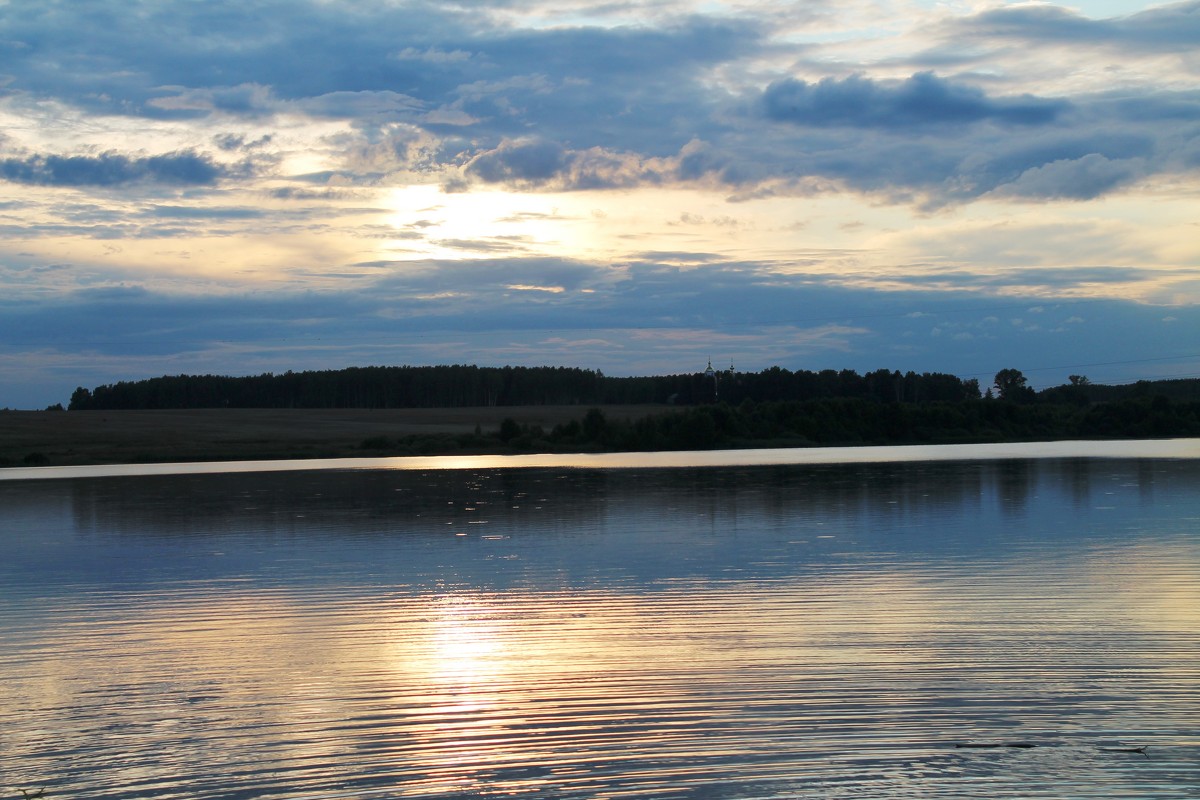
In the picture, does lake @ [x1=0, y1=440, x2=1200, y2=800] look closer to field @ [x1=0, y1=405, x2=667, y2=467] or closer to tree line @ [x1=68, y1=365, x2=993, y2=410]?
field @ [x1=0, y1=405, x2=667, y2=467]

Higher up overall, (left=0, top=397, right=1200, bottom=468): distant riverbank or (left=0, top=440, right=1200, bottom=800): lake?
(left=0, top=397, right=1200, bottom=468): distant riverbank

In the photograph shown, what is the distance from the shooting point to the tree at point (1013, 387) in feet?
412

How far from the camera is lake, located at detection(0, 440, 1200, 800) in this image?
791 cm

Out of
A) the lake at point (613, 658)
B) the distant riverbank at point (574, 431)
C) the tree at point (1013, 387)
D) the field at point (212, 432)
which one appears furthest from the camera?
the tree at point (1013, 387)

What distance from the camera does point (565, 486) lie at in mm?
39375

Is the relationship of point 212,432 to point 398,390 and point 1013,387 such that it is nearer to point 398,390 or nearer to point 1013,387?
point 398,390

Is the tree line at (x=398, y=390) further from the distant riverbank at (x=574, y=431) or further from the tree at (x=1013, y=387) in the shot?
the distant riverbank at (x=574, y=431)

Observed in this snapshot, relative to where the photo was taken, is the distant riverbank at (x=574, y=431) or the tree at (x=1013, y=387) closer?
the distant riverbank at (x=574, y=431)

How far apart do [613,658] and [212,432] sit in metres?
82.0

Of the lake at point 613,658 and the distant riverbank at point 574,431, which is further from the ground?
the distant riverbank at point 574,431

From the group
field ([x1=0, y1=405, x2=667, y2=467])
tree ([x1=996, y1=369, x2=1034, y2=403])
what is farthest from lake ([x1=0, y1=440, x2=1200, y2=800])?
tree ([x1=996, y1=369, x2=1034, y2=403])

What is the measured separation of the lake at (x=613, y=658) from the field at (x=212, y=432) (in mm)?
49647

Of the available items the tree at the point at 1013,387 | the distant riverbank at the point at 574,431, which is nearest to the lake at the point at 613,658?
the distant riverbank at the point at 574,431

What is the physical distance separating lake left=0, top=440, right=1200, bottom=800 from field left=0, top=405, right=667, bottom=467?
49.6 metres
